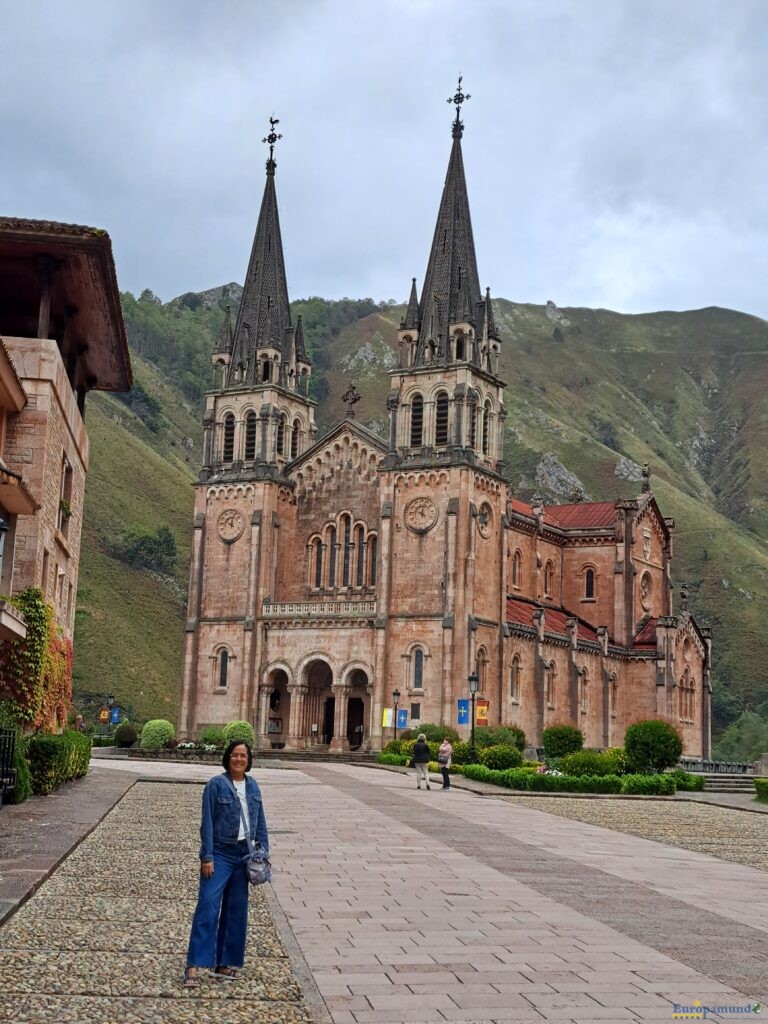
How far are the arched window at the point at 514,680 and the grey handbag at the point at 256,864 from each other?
172 feet

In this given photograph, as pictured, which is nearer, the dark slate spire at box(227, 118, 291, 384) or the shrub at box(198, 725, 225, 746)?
the shrub at box(198, 725, 225, 746)

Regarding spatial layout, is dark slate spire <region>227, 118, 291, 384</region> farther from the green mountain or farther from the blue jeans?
the blue jeans

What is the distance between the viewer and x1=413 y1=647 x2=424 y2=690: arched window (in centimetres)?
6019

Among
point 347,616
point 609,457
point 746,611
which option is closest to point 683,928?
point 347,616

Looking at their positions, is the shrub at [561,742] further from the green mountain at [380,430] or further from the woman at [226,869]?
the green mountain at [380,430]

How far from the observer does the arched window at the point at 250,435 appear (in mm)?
68750

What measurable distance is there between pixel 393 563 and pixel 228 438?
13.1m

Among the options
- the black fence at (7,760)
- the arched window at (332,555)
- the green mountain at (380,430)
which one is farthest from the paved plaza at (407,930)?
the green mountain at (380,430)

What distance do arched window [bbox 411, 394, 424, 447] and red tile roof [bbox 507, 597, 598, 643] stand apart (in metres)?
9.94

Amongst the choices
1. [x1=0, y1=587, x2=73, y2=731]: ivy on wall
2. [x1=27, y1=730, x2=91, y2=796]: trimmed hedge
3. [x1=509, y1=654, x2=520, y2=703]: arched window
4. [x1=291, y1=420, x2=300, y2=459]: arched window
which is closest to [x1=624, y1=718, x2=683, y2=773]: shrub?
[x1=509, y1=654, x2=520, y2=703]: arched window

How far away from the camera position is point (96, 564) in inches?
4348

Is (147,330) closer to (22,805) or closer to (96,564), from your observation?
(96,564)

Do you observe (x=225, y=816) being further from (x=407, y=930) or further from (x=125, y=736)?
(x=125, y=736)

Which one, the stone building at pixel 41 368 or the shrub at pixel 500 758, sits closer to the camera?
the stone building at pixel 41 368
